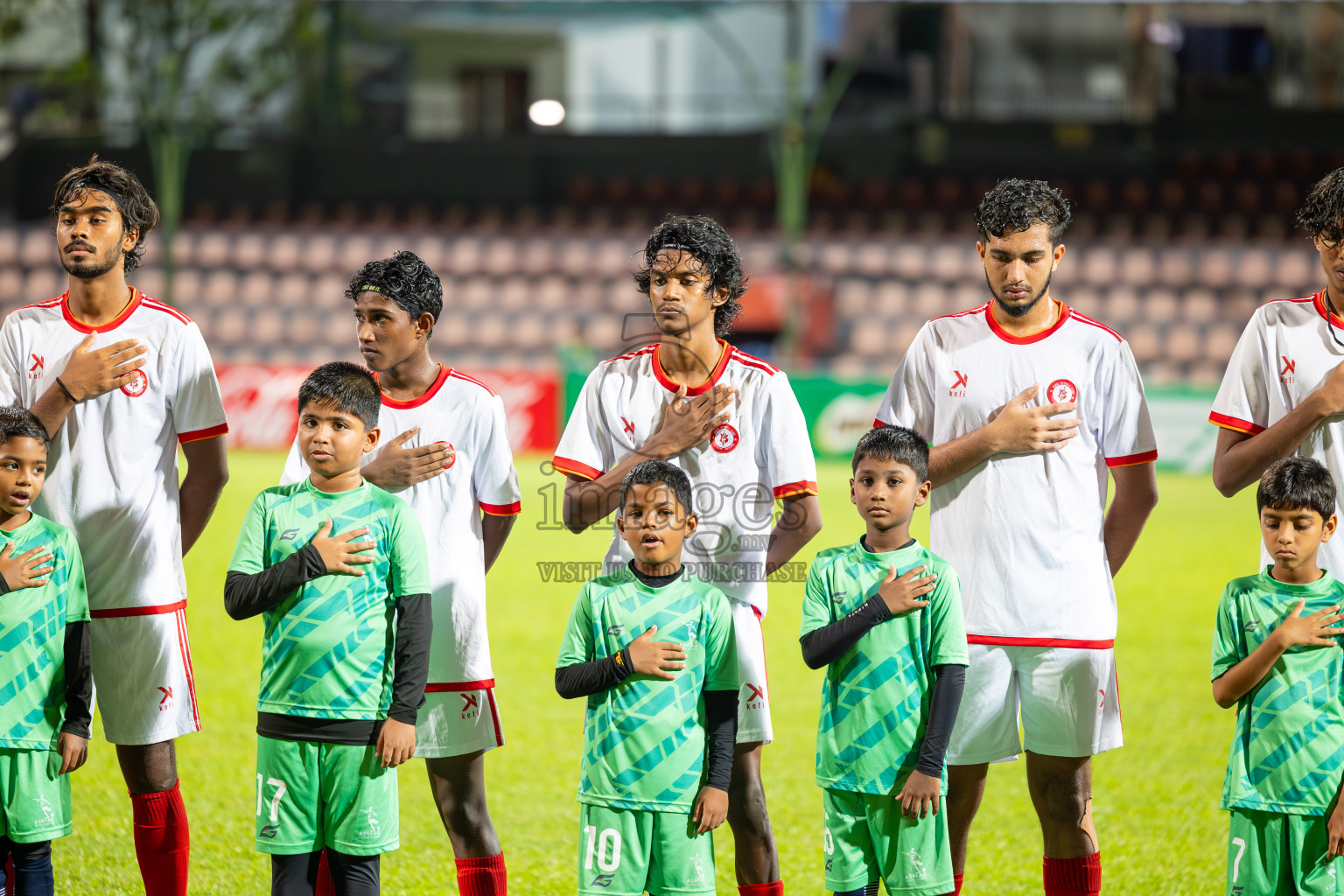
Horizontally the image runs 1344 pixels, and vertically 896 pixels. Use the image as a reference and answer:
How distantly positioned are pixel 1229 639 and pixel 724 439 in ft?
4.41

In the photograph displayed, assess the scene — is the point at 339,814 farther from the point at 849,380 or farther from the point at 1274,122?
the point at 1274,122

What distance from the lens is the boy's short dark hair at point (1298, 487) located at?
2.91 m

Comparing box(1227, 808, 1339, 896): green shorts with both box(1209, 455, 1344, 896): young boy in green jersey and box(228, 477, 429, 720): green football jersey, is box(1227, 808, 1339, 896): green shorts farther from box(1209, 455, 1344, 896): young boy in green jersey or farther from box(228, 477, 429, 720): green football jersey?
box(228, 477, 429, 720): green football jersey

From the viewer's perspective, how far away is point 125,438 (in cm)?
331

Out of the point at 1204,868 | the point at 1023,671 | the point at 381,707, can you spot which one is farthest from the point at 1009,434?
the point at 1204,868

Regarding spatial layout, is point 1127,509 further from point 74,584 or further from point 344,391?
point 74,584

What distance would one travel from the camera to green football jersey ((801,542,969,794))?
2885mm

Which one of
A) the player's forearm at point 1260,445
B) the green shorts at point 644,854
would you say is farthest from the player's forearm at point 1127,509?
the green shorts at point 644,854

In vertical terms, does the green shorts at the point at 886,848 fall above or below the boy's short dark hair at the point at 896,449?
below

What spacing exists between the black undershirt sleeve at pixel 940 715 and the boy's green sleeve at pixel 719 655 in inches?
18.3

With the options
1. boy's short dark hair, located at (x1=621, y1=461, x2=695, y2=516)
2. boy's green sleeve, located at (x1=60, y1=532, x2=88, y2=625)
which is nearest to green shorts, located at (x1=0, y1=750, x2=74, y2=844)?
boy's green sleeve, located at (x1=60, y1=532, x2=88, y2=625)

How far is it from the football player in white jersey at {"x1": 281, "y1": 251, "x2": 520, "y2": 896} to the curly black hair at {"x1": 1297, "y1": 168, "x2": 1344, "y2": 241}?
2.18 metres

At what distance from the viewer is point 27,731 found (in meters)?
3.05

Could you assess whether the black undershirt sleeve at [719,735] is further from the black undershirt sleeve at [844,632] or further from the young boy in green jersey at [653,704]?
the black undershirt sleeve at [844,632]
